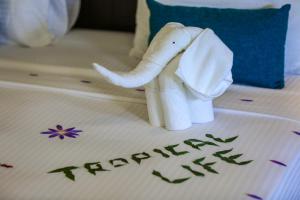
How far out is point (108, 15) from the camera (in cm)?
241

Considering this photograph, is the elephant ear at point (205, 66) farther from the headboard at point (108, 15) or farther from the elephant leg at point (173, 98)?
the headboard at point (108, 15)

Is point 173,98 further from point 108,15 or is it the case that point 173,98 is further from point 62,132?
point 108,15

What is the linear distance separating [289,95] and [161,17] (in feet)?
1.74

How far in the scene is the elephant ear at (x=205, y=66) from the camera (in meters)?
1.34

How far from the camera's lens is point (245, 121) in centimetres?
144

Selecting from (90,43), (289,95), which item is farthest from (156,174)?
(90,43)

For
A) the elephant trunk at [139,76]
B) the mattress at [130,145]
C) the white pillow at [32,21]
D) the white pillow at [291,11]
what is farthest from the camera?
the white pillow at [32,21]

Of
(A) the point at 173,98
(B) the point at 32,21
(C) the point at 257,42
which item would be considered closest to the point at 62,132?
(A) the point at 173,98

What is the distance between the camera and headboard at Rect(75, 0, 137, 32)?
92.1 inches

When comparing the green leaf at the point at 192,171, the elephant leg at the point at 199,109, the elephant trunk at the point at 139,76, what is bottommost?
the green leaf at the point at 192,171

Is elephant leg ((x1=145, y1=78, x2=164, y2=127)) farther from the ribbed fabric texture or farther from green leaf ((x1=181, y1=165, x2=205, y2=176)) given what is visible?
the ribbed fabric texture

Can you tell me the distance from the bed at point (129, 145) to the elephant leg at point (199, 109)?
22 millimetres

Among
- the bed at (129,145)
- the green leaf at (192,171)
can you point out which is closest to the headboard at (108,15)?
the bed at (129,145)

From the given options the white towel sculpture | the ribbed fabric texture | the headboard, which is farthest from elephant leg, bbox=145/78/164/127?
the ribbed fabric texture
